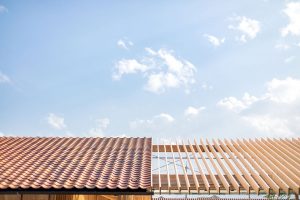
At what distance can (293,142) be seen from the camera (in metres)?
15.6

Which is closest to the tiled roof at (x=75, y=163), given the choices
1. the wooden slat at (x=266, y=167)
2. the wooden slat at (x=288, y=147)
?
the wooden slat at (x=266, y=167)

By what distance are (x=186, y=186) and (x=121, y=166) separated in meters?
2.10

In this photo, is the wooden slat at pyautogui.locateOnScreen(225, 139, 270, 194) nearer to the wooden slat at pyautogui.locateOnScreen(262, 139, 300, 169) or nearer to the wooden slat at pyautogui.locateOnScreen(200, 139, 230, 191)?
the wooden slat at pyautogui.locateOnScreen(200, 139, 230, 191)

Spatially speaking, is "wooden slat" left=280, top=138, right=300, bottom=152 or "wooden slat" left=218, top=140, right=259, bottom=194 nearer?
"wooden slat" left=218, top=140, right=259, bottom=194

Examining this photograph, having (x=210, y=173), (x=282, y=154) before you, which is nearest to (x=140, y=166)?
(x=210, y=173)

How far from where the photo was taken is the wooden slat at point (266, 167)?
10.4 m

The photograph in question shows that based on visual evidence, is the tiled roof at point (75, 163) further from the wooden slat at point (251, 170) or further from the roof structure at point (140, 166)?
the wooden slat at point (251, 170)

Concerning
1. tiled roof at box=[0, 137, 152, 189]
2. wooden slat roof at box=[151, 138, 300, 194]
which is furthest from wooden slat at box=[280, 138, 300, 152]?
tiled roof at box=[0, 137, 152, 189]

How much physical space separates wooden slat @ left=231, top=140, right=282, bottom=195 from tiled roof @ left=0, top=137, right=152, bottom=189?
3.02 m

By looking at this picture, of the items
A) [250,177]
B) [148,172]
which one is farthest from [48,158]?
[250,177]

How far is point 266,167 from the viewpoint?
1205 cm

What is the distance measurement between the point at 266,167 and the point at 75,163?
549 centimetres

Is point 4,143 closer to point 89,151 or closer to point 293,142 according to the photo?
point 89,151

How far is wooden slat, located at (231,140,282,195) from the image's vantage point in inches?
411
